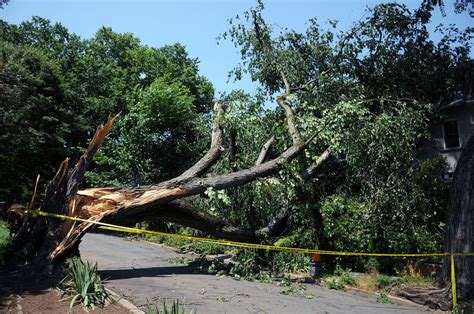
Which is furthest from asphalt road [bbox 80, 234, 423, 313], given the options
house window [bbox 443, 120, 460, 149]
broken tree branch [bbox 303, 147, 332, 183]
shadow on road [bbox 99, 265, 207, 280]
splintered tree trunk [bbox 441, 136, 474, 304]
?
house window [bbox 443, 120, 460, 149]

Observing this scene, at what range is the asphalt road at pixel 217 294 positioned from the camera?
6.59m

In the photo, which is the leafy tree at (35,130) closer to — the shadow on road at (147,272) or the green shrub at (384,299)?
the shadow on road at (147,272)

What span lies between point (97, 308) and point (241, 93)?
910cm

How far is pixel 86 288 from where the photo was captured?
5.86 m

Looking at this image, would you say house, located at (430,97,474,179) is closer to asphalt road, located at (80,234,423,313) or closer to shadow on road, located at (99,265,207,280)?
asphalt road, located at (80,234,423,313)

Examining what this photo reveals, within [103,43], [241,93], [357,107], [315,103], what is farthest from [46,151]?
[357,107]

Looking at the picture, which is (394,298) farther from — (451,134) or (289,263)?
(451,134)

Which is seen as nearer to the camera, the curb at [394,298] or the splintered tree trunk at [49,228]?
the splintered tree trunk at [49,228]

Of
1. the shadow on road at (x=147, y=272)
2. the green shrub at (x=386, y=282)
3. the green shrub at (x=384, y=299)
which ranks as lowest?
the green shrub at (x=384, y=299)

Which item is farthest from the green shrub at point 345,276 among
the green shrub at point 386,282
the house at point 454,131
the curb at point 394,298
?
the house at point 454,131

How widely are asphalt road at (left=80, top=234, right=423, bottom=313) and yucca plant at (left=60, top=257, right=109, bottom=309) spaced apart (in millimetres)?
557

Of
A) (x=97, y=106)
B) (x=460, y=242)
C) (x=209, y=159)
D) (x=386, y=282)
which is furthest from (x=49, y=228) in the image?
Result: (x=97, y=106)

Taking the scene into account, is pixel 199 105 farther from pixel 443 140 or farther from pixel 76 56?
pixel 443 140

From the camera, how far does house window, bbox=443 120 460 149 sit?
1833 centimetres
